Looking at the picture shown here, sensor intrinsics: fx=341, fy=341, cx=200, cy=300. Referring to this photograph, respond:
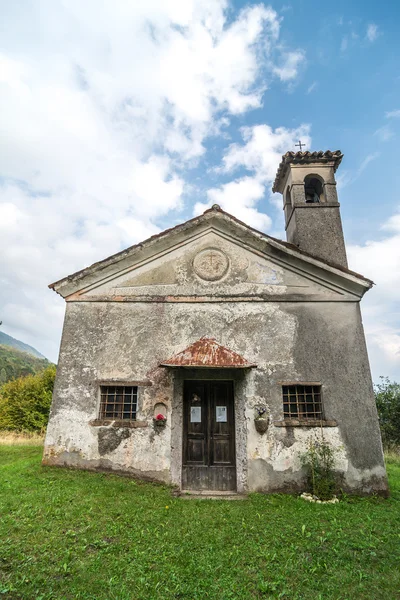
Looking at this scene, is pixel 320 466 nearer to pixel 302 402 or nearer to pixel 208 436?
pixel 302 402

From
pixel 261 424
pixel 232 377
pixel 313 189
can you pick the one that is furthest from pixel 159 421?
pixel 313 189

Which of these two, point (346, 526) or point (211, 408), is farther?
point (211, 408)

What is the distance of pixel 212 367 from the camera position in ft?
24.4

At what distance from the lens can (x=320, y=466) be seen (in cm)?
734

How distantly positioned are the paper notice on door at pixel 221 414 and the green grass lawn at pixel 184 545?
1699mm

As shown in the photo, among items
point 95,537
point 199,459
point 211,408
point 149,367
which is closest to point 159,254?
point 149,367

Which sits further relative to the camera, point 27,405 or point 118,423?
point 27,405

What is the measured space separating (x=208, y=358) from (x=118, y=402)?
8.13 feet

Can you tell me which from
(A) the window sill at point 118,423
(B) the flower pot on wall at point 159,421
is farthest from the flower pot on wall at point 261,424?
(A) the window sill at point 118,423

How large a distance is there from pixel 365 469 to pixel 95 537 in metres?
5.66

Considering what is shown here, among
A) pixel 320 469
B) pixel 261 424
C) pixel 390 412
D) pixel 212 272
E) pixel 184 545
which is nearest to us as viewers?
pixel 184 545

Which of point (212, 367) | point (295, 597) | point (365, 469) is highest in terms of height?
point (212, 367)

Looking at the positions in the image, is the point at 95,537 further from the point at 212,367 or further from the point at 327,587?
the point at 212,367

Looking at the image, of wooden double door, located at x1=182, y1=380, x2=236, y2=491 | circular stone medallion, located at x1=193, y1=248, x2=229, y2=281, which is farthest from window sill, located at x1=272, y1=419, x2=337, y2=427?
circular stone medallion, located at x1=193, y1=248, x2=229, y2=281
